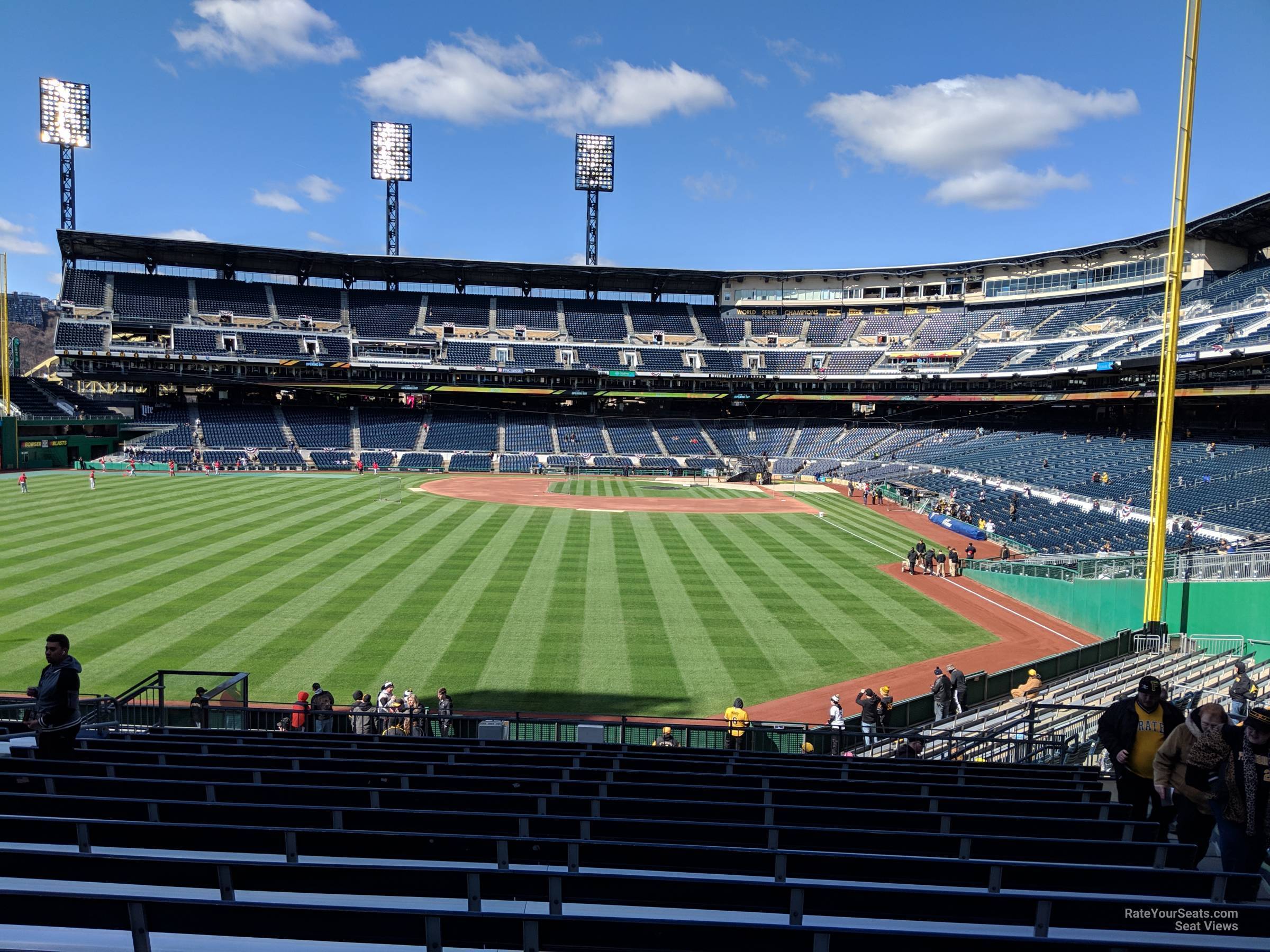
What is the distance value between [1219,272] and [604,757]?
64.1m

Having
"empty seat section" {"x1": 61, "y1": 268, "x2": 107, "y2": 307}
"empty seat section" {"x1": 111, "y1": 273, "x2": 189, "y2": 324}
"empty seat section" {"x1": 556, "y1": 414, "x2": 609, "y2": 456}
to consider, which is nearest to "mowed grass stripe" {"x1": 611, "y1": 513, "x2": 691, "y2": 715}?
"empty seat section" {"x1": 556, "y1": 414, "x2": 609, "y2": 456}

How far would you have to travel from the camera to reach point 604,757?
27.2ft

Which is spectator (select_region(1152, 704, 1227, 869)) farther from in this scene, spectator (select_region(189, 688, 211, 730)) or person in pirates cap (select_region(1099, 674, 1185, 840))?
spectator (select_region(189, 688, 211, 730))

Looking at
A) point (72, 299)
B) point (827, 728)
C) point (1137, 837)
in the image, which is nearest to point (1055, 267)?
point (827, 728)

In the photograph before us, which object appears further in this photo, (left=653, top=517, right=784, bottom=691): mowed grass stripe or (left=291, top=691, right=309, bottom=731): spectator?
(left=653, top=517, right=784, bottom=691): mowed grass stripe

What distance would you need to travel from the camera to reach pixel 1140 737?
639cm

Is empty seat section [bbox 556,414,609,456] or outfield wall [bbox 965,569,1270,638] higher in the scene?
empty seat section [bbox 556,414,609,456]

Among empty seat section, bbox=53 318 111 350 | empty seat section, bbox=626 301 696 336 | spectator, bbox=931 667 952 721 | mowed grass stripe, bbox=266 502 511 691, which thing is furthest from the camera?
empty seat section, bbox=626 301 696 336

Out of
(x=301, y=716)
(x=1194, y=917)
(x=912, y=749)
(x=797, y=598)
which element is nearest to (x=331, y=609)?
(x=301, y=716)

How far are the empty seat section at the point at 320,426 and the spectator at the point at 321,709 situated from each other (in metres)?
59.8

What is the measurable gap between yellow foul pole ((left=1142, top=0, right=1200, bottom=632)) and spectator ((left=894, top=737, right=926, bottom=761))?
929cm

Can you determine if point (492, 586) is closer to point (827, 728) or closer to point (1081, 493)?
point (827, 728)

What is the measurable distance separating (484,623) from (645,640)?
469 cm

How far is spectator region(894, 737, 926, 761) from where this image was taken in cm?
1086
